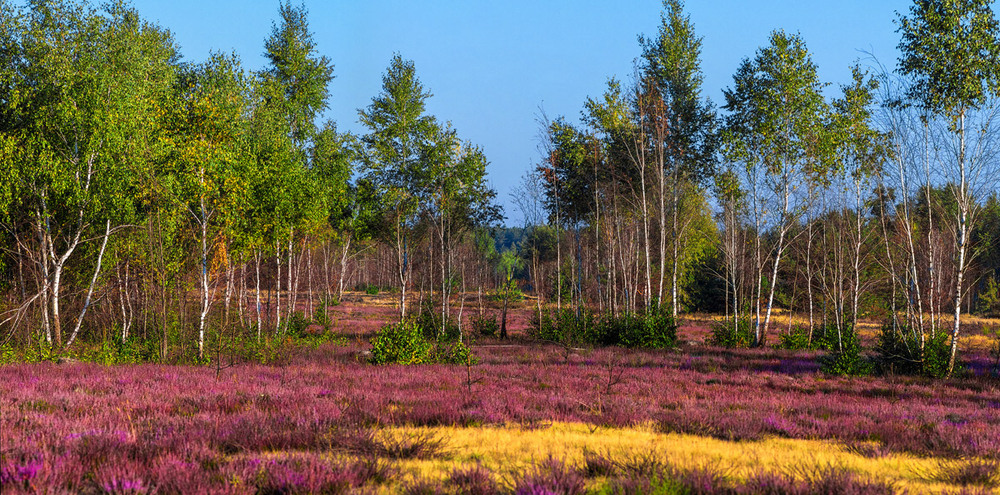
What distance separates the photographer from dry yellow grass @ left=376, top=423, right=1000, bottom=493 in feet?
18.4

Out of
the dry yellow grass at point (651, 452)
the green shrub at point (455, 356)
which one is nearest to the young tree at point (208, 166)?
the green shrub at point (455, 356)

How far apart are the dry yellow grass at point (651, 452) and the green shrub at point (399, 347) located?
8576 mm

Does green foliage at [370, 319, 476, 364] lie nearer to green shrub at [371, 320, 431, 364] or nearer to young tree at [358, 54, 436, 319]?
green shrub at [371, 320, 431, 364]

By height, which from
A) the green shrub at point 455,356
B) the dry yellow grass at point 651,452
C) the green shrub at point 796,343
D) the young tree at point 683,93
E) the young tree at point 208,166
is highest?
the young tree at point 683,93

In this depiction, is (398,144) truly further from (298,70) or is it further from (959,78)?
(959,78)

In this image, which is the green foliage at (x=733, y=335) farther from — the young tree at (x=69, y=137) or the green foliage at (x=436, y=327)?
the young tree at (x=69, y=137)

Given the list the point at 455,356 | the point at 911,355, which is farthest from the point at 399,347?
Answer: the point at 911,355

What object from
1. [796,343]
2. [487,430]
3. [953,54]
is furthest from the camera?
[796,343]

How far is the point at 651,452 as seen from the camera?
19.6 ft

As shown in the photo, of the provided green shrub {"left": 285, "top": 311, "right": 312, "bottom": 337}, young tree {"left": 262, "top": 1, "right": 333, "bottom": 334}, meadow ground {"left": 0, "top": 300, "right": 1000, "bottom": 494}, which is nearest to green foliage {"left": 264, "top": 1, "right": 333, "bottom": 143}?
young tree {"left": 262, "top": 1, "right": 333, "bottom": 334}

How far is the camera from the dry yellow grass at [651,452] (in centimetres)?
562

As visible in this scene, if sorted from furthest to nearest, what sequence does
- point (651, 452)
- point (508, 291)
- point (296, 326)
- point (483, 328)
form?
point (508, 291) → point (296, 326) → point (483, 328) → point (651, 452)

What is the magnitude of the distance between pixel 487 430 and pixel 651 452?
8.45 ft

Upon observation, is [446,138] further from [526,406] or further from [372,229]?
[526,406]
